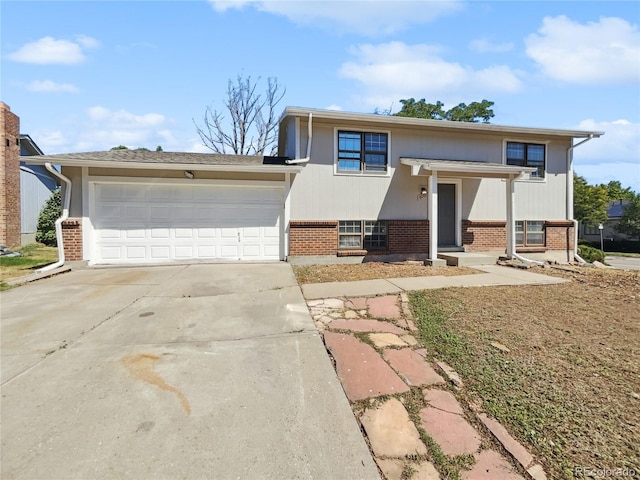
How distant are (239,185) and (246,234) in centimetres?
139

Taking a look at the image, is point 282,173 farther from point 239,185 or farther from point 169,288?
point 169,288

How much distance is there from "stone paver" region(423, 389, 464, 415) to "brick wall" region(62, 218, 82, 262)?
9126 mm

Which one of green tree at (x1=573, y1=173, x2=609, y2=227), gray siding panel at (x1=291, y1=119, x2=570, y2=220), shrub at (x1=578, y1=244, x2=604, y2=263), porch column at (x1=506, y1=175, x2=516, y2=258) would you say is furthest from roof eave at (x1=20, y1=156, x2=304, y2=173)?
green tree at (x1=573, y1=173, x2=609, y2=227)

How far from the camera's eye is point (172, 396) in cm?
258

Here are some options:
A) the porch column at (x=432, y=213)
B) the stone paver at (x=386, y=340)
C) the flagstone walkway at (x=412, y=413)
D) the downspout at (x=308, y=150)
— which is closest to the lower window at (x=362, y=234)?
the porch column at (x=432, y=213)

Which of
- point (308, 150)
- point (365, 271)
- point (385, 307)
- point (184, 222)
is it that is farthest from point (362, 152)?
point (385, 307)

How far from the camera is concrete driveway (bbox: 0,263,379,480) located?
6.34 feet

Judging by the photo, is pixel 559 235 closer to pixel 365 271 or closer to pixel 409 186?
pixel 409 186

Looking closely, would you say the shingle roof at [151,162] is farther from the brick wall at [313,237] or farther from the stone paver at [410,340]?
the stone paver at [410,340]

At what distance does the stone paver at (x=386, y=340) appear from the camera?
11.5 feet

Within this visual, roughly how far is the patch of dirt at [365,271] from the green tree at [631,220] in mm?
31868

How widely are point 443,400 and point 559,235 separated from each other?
451 inches

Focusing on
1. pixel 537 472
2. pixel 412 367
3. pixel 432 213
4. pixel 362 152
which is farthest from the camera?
pixel 362 152

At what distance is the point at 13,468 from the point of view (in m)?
1.88
